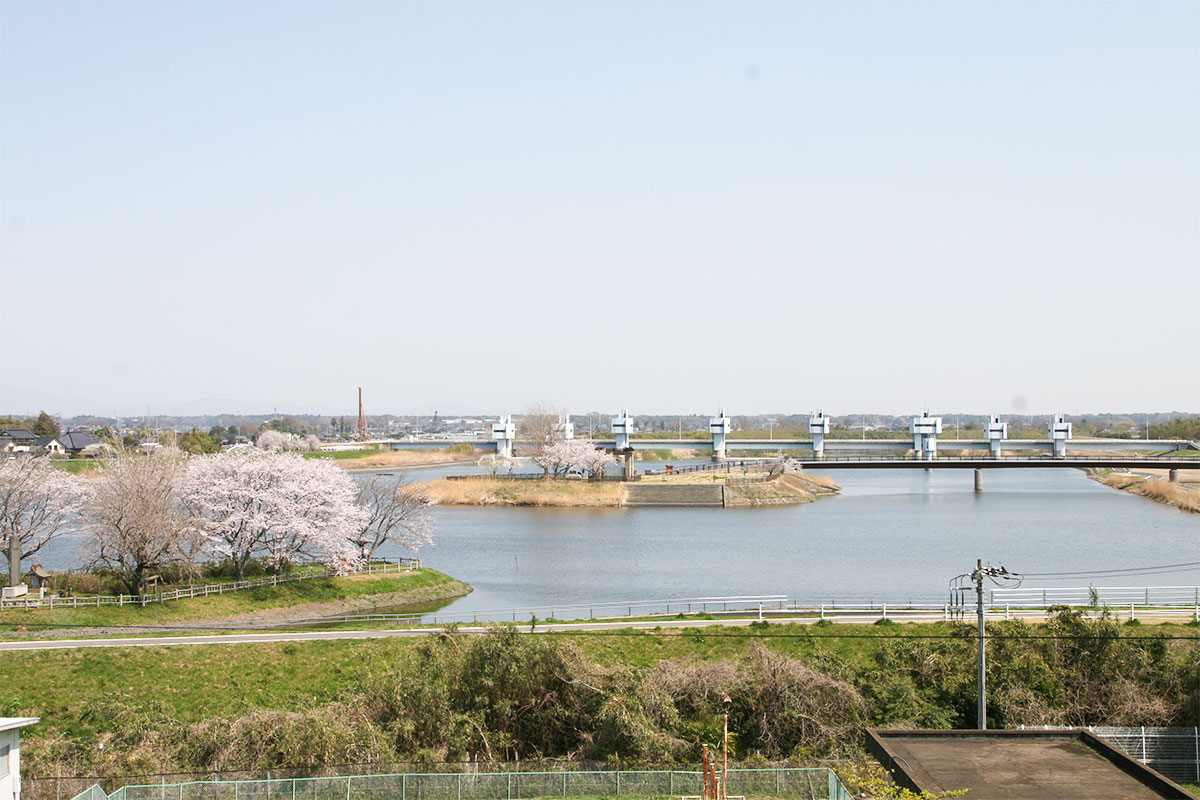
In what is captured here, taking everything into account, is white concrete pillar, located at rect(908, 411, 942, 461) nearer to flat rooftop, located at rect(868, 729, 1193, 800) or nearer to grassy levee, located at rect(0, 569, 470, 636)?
grassy levee, located at rect(0, 569, 470, 636)

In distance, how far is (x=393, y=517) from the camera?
4322 centimetres

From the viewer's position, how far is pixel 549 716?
67.8 feet

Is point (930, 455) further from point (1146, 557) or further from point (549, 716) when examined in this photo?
point (549, 716)

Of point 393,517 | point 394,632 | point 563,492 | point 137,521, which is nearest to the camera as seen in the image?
point 394,632

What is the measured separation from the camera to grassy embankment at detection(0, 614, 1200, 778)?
19031 millimetres

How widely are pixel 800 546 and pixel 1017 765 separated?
120 ft

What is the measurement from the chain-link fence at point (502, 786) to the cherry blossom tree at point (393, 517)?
2427cm

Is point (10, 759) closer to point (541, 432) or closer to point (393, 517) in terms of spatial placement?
point (393, 517)

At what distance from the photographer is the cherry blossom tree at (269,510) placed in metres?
37.1

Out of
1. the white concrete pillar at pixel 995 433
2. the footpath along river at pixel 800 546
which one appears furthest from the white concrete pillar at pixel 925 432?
A: the footpath along river at pixel 800 546

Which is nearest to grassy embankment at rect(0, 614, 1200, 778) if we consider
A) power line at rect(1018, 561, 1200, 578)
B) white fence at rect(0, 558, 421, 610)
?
white fence at rect(0, 558, 421, 610)

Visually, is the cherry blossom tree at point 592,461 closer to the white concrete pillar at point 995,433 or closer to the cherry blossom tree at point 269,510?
the white concrete pillar at point 995,433

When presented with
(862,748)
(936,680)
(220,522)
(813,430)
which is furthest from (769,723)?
(813,430)

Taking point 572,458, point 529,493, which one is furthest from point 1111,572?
point 572,458
